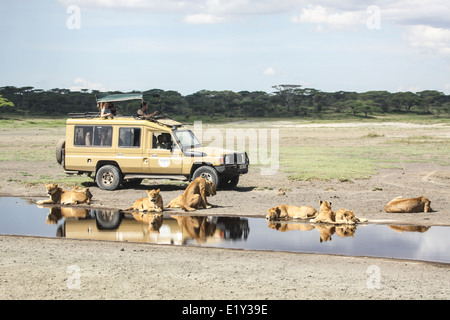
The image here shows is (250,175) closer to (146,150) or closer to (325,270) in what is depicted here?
(146,150)

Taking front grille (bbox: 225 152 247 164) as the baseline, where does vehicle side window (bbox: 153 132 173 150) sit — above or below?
A: above

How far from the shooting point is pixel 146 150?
16797mm

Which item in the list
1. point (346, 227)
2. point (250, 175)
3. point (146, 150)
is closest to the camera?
point (346, 227)

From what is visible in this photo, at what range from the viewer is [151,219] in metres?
13.3

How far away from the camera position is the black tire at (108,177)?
56.1ft

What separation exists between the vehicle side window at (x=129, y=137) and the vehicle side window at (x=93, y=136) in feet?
1.16

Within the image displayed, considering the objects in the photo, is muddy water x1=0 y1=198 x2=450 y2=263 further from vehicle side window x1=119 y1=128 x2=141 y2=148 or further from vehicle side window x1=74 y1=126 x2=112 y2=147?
vehicle side window x1=74 y1=126 x2=112 y2=147

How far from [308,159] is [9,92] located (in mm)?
94983

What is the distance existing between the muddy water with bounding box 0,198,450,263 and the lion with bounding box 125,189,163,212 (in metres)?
0.36

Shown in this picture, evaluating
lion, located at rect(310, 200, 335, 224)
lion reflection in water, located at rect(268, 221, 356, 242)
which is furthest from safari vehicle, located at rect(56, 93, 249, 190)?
lion, located at rect(310, 200, 335, 224)

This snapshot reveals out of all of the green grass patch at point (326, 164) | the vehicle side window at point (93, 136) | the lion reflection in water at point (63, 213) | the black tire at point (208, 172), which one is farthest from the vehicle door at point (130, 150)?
the green grass patch at point (326, 164)

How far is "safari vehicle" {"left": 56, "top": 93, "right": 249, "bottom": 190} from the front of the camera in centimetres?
1650
